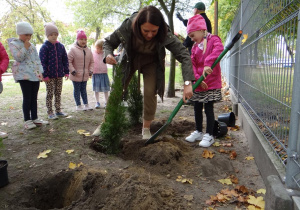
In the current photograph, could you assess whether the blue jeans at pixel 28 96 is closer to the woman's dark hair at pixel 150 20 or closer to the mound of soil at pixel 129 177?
the mound of soil at pixel 129 177

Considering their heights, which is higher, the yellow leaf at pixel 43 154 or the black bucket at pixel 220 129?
the black bucket at pixel 220 129

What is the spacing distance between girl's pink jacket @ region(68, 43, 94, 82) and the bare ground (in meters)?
2.11

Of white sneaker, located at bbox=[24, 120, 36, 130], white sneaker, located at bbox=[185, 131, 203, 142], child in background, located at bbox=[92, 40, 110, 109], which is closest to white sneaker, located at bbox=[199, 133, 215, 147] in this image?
white sneaker, located at bbox=[185, 131, 203, 142]

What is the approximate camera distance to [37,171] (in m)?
2.66

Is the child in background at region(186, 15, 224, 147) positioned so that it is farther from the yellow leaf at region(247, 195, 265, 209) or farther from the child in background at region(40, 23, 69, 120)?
the child in background at region(40, 23, 69, 120)

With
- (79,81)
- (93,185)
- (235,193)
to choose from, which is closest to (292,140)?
(235,193)

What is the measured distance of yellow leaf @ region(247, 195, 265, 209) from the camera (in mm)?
2089

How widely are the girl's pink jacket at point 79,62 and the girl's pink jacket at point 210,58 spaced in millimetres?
3085

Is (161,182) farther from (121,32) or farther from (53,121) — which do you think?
(53,121)

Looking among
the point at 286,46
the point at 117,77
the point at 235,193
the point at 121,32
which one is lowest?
the point at 235,193

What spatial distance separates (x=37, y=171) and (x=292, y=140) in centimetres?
231

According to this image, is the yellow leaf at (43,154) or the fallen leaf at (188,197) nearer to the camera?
the fallen leaf at (188,197)

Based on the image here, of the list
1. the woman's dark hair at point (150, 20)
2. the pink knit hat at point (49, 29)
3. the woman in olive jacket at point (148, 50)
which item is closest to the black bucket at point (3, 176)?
the woman in olive jacket at point (148, 50)

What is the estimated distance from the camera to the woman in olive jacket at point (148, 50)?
2961 mm
